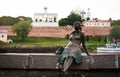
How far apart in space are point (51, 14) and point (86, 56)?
67.5 metres

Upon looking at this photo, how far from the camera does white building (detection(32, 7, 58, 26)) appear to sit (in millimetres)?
70188

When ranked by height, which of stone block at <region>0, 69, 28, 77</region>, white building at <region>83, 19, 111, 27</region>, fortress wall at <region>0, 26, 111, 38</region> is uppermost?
stone block at <region>0, 69, 28, 77</region>

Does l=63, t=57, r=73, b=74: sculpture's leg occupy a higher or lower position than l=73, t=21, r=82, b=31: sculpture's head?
lower

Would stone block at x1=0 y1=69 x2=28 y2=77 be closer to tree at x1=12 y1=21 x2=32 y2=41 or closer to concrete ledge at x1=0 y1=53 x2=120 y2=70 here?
concrete ledge at x1=0 y1=53 x2=120 y2=70

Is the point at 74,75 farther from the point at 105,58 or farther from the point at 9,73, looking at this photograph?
the point at 9,73

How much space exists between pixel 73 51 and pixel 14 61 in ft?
3.36

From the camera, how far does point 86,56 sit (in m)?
6.10

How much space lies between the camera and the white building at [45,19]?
7019cm

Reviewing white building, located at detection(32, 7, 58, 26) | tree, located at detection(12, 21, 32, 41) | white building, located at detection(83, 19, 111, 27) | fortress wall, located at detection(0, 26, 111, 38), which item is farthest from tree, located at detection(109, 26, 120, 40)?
white building, located at detection(83, 19, 111, 27)

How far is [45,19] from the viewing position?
238 feet

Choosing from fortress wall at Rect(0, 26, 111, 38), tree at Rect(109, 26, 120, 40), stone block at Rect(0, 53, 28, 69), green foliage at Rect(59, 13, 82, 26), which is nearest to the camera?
stone block at Rect(0, 53, 28, 69)

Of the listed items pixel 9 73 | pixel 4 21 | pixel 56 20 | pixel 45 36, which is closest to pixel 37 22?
pixel 56 20

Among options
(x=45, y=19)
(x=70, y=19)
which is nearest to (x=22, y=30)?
(x=70, y=19)

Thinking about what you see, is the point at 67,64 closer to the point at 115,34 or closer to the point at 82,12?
the point at 115,34
